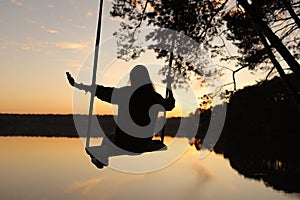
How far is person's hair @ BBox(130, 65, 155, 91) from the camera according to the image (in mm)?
6223

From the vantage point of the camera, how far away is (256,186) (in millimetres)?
40250

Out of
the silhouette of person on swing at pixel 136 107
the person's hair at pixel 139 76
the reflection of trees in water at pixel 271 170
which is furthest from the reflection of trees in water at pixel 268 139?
the person's hair at pixel 139 76

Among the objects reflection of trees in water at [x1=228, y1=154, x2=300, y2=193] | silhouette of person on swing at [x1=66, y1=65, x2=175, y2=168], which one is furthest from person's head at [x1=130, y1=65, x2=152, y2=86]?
reflection of trees in water at [x1=228, y1=154, x2=300, y2=193]

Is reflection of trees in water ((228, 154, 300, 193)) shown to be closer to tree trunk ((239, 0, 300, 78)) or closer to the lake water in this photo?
the lake water

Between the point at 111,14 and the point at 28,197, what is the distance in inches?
1128

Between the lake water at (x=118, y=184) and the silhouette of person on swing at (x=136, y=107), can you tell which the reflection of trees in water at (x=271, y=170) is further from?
the silhouette of person on swing at (x=136, y=107)

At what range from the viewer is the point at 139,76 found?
6266 millimetres

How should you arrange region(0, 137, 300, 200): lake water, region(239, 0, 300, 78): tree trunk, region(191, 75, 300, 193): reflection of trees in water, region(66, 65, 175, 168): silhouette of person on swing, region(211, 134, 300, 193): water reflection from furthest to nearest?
region(191, 75, 300, 193): reflection of trees in water → region(211, 134, 300, 193): water reflection → region(0, 137, 300, 200): lake water → region(239, 0, 300, 78): tree trunk → region(66, 65, 175, 168): silhouette of person on swing

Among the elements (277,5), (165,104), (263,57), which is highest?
(277,5)

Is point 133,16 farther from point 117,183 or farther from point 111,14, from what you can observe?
point 117,183

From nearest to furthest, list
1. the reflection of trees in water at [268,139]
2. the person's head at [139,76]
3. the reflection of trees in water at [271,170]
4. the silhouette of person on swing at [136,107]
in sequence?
the person's head at [139,76], the silhouette of person on swing at [136,107], the reflection of trees in water at [271,170], the reflection of trees in water at [268,139]

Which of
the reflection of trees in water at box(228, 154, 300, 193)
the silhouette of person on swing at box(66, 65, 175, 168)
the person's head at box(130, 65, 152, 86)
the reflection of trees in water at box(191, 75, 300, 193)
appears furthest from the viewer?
the reflection of trees in water at box(191, 75, 300, 193)

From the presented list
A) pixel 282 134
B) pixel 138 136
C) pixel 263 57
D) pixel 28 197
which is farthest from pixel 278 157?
pixel 138 136

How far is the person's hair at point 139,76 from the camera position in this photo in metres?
6.22
